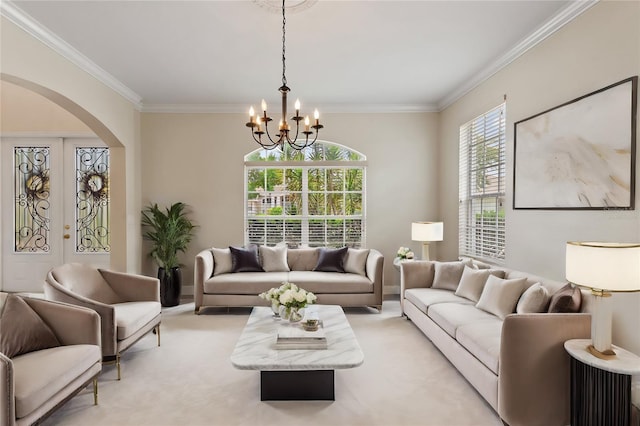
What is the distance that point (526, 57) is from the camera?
356 cm

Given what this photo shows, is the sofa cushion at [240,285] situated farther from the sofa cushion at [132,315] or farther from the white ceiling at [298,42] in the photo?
the white ceiling at [298,42]

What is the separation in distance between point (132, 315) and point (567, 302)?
344 cm

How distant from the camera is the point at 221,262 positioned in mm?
5082

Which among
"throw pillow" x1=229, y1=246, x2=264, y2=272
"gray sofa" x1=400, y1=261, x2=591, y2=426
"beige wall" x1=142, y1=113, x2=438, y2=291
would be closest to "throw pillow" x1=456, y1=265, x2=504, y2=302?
"gray sofa" x1=400, y1=261, x2=591, y2=426

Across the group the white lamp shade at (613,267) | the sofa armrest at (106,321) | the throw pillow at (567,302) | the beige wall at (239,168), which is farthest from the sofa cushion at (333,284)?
the white lamp shade at (613,267)

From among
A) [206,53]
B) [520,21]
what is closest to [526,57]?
[520,21]

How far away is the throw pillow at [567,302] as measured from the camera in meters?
2.45

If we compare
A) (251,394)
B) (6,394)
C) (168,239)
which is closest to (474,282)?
(251,394)

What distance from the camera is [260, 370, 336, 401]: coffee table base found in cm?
259

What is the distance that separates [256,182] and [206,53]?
2386 mm

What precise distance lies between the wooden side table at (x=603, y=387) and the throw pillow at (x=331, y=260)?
3266 mm

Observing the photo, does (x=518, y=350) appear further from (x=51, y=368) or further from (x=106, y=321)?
(x=106, y=321)

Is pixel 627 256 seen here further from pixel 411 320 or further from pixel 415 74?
pixel 415 74

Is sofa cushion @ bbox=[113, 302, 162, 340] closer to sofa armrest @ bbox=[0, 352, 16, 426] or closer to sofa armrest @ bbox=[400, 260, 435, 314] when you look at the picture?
sofa armrest @ bbox=[0, 352, 16, 426]
